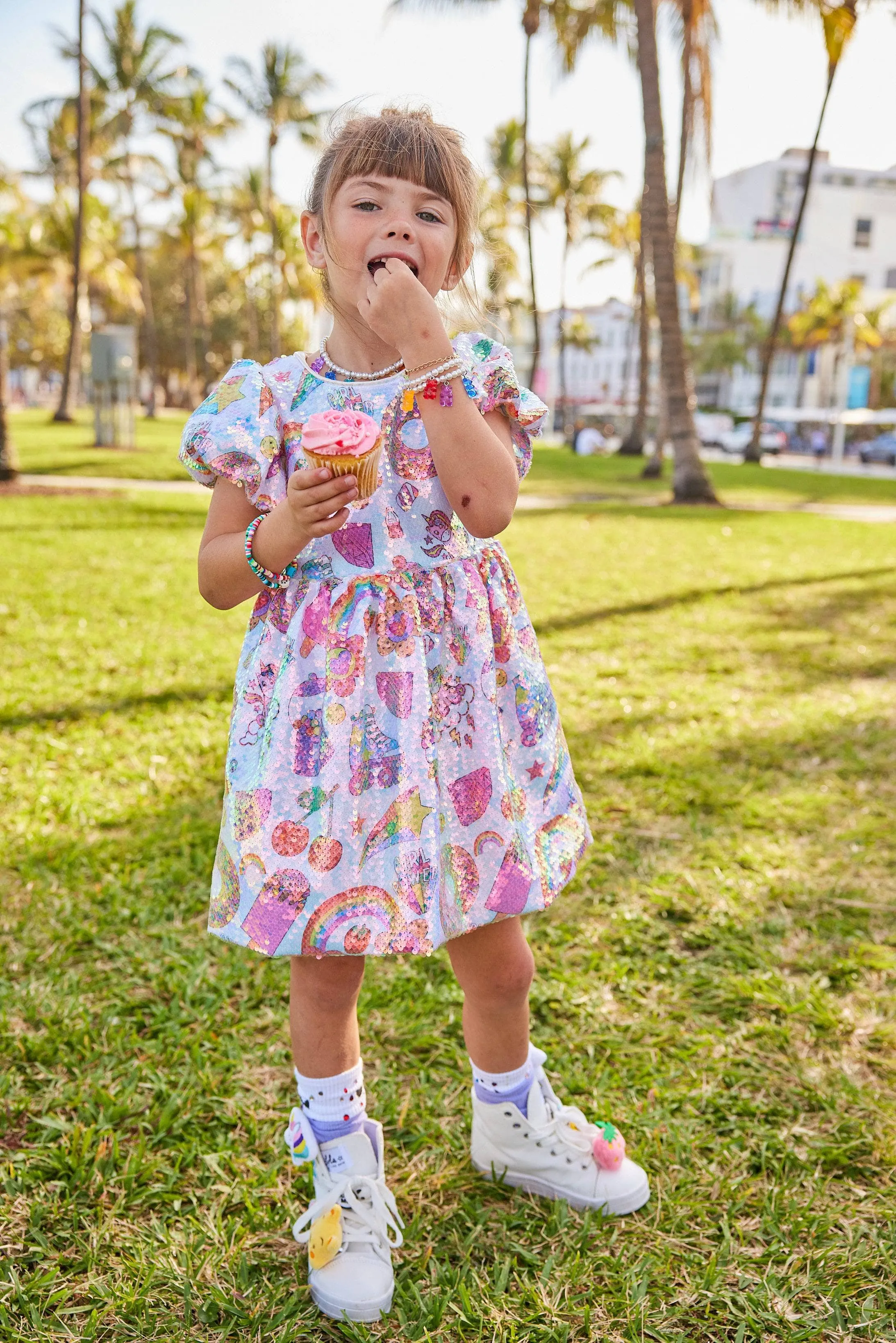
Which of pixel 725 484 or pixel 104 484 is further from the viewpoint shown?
pixel 725 484

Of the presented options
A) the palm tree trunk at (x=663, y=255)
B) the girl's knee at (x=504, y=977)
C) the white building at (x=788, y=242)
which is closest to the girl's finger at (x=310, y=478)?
the girl's knee at (x=504, y=977)

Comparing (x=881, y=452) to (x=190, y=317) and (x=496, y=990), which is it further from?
(x=496, y=990)

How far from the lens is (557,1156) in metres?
1.72

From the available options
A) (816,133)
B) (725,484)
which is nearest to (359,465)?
(725,484)

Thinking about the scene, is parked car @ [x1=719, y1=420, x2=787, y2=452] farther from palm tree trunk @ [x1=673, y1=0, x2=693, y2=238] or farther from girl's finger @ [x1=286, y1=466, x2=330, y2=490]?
girl's finger @ [x1=286, y1=466, x2=330, y2=490]

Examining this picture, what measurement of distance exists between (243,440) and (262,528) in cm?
15

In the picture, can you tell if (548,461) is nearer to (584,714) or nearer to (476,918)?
(584,714)

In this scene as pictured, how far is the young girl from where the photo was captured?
143cm

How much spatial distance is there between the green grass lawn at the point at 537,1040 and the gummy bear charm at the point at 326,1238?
0.22 ft

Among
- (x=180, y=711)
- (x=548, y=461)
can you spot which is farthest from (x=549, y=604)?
(x=548, y=461)

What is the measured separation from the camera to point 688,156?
60.7ft

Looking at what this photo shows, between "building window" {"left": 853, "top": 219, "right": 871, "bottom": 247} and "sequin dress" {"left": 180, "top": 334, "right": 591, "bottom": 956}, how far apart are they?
75.8 metres

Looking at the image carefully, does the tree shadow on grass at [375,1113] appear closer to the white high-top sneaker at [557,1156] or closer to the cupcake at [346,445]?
the white high-top sneaker at [557,1156]

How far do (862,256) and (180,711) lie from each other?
243 ft
